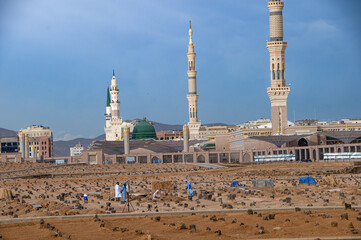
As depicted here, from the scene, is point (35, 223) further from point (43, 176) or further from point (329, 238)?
point (43, 176)

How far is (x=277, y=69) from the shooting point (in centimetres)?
10800

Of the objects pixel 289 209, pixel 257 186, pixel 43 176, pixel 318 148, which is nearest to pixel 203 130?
pixel 318 148

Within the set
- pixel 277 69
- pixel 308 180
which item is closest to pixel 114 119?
pixel 277 69

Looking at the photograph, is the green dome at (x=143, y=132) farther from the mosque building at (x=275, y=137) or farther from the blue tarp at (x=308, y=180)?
the blue tarp at (x=308, y=180)

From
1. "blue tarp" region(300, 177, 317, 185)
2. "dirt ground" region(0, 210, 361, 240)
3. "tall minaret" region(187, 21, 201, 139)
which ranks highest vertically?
"tall minaret" region(187, 21, 201, 139)

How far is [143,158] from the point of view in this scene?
103625mm

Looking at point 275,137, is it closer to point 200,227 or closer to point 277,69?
point 277,69

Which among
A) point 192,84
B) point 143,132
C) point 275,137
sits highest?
point 192,84

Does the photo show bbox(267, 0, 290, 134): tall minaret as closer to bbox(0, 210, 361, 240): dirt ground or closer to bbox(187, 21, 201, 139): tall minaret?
bbox(187, 21, 201, 139): tall minaret

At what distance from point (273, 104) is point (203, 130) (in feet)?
238

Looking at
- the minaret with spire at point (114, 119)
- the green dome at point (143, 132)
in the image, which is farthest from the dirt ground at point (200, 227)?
the minaret with spire at point (114, 119)

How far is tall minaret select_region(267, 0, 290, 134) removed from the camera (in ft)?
350

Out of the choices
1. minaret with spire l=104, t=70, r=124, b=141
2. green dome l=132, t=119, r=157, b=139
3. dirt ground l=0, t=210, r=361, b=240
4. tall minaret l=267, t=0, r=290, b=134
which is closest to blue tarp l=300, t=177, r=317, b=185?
dirt ground l=0, t=210, r=361, b=240

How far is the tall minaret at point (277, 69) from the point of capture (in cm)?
10675
